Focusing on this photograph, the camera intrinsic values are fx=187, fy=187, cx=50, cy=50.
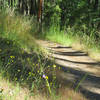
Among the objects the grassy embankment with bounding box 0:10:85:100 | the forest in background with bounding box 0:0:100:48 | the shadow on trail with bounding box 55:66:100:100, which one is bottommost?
the shadow on trail with bounding box 55:66:100:100

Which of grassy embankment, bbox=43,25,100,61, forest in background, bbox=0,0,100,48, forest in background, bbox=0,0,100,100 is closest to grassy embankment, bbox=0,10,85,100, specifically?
forest in background, bbox=0,0,100,100

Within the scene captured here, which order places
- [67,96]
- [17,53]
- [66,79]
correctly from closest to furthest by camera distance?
[67,96]
[66,79]
[17,53]

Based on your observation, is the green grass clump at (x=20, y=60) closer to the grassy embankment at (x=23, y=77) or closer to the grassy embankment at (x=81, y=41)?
the grassy embankment at (x=23, y=77)

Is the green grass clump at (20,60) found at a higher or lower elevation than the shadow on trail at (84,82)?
higher

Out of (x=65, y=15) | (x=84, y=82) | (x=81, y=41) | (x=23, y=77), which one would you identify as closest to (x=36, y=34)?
(x=81, y=41)

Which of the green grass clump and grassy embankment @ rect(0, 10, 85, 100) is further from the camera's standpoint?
the green grass clump

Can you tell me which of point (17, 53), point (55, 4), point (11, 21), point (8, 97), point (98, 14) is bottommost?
point (8, 97)

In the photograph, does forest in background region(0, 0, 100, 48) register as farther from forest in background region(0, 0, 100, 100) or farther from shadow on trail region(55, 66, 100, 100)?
shadow on trail region(55, 66, 100, 100)

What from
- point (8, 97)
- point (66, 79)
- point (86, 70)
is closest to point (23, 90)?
point (8, 97)

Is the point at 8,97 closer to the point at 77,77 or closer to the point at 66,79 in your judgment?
the point at 66,79

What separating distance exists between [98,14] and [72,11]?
3772 mm

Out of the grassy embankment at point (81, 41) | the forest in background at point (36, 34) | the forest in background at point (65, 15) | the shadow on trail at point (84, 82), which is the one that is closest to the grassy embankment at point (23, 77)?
the forest in background at point (36, 34)

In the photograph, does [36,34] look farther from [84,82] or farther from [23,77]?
[23,77]

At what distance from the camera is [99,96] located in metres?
2.09
